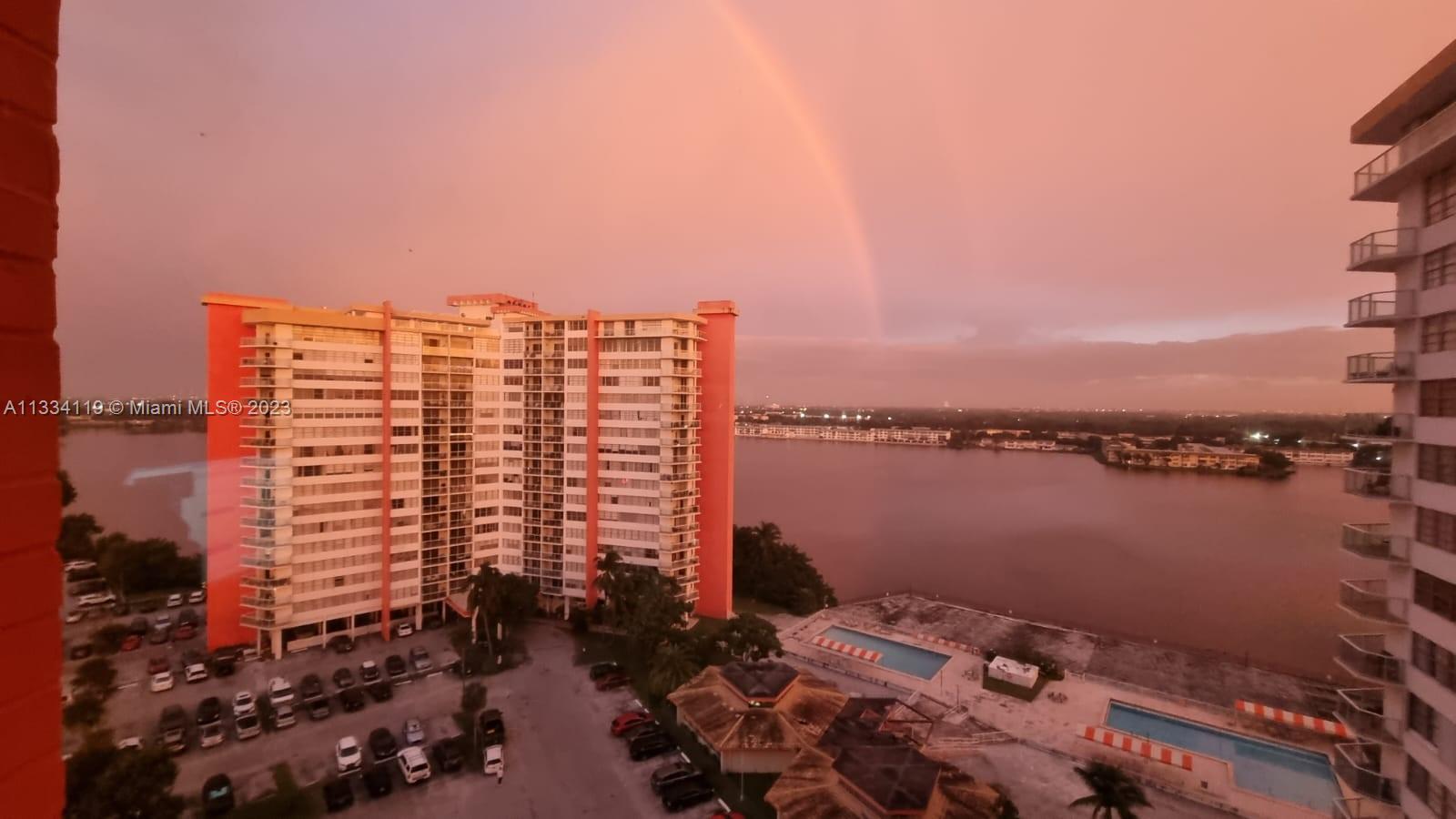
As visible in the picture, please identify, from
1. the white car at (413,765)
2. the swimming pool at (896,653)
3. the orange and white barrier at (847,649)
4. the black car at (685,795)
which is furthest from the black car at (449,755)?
the swimming pool at (896,653)

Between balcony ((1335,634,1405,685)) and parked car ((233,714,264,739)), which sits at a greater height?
balcony ((1335,634,1405,685))

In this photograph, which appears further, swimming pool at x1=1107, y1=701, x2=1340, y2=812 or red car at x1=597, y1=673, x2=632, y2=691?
red car at x1=597, y1=673, x2=632, y2=691

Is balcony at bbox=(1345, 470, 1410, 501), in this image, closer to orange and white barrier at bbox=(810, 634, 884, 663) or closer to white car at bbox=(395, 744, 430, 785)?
orange and white barrier at bbox=(810, 634, 884, 663)

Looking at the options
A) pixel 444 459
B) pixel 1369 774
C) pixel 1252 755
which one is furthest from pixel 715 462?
pixel 1369 774

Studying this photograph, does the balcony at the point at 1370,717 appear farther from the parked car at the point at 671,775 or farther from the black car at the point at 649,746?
the black car at the point at 649,746

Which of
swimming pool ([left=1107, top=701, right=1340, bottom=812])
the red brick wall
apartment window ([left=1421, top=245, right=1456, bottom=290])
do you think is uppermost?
apartment window ([left=1421, top=245, right=1456, bottom=290])

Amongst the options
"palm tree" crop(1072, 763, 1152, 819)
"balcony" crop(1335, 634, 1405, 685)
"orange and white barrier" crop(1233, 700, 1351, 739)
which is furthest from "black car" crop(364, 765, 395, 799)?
"orange and white barrier" crop(1233, 700, 1351, 739)

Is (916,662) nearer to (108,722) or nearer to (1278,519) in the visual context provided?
(108,722)

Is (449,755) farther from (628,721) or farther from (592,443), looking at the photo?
(592,443)
